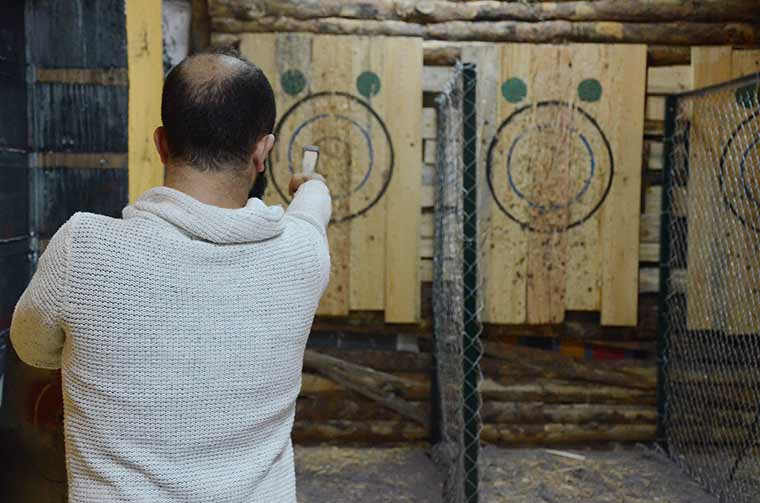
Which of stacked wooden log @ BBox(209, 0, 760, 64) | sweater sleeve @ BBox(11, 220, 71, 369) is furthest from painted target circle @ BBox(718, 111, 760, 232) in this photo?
sweater sleeve @ BBox(11, 220, 71, 369)

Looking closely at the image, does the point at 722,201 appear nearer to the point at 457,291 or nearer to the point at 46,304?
the point at 457,291

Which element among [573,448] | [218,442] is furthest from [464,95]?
[573,448]

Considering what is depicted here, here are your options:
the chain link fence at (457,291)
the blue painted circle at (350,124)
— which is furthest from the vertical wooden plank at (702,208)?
the blue painted circle at (350,124)

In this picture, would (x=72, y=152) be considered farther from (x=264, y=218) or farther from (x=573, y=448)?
(x=573, y=448)

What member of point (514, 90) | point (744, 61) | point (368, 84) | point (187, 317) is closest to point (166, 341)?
point (187, 317)

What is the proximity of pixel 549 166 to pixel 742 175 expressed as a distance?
127 cm

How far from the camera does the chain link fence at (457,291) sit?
381 cm

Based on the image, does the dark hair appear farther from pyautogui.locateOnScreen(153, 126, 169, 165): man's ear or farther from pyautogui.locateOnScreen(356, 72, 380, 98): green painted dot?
pyautogui.locateOnScreen(356, 72, 380, 98): green painted dot

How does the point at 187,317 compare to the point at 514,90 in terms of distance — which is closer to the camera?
the point at 187,317

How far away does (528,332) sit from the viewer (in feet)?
18.7

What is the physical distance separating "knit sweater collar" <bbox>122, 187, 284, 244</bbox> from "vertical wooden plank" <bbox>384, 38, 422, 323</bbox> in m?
4.07

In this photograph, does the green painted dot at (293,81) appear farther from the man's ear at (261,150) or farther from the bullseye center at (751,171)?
the man's ear at (261,150)

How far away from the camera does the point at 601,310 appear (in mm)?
5613

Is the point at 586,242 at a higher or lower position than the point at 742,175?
lower
